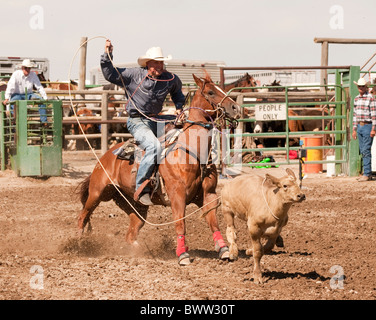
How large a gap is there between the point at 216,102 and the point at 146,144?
89cm

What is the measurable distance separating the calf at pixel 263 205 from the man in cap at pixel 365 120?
24.7ft

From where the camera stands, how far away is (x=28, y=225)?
9586 millimetres

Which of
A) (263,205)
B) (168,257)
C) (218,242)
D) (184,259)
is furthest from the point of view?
(168,257)

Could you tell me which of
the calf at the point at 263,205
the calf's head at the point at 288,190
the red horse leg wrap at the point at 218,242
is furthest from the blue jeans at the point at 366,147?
the calf's head at the point at 288,190

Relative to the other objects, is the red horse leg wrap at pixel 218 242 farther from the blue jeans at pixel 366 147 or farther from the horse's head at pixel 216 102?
the blue jeans at pixel 366 147

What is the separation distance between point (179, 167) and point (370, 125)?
25.0ft

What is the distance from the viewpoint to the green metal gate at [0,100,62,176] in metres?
14.0

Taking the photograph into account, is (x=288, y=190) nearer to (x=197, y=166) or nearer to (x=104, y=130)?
(x=197, y=166)

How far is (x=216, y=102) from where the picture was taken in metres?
7.16

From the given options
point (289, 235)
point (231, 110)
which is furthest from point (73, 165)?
point (231, 110)

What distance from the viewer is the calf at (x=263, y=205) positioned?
599 centimetres

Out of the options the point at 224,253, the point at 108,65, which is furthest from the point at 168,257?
the point at 108,65

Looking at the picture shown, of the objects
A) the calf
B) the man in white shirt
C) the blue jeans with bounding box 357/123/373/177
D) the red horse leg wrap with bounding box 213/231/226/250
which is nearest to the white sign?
the blue jeans with bounding box 357/123/373/177
